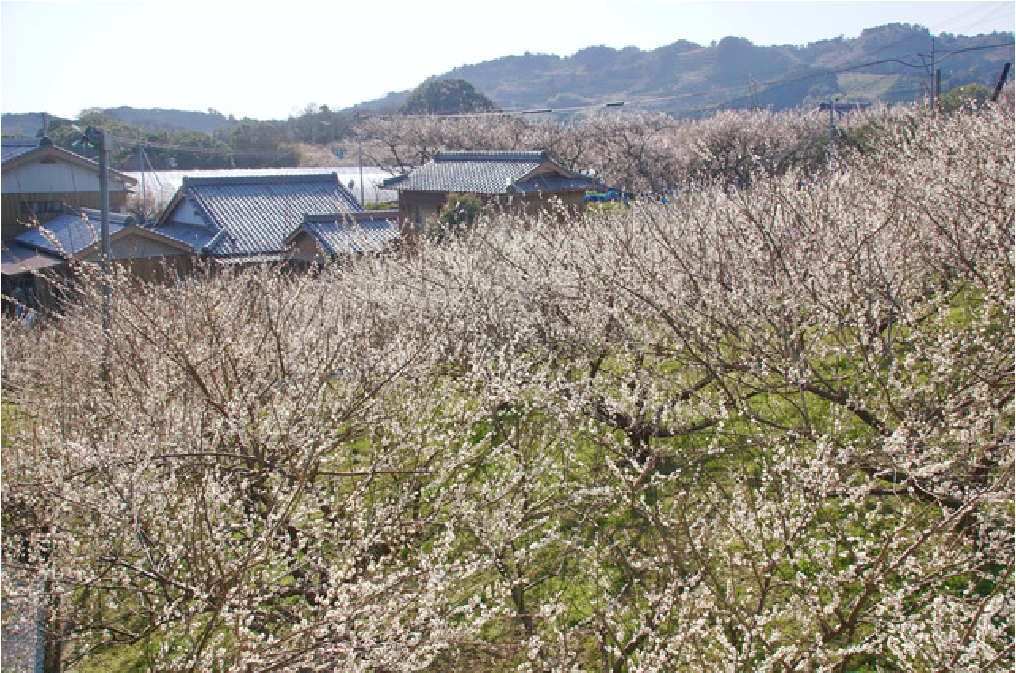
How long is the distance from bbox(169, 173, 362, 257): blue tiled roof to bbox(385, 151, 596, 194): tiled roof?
9.37ft

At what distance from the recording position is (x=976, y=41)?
283 ft

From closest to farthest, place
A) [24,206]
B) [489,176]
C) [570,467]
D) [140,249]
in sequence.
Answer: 1. [570,467]
2. [140,249]
3. [24,206]
4. [489,176]

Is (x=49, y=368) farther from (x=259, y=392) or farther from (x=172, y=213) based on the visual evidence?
(x=172, y=213)

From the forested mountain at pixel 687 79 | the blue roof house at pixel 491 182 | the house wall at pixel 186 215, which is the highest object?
the forested mountain at pixel 687 79

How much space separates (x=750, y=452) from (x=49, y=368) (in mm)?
7833

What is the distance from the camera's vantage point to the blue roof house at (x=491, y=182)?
2400 centimetres

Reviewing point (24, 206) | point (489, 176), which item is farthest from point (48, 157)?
point (489, 176)

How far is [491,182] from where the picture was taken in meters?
25.0

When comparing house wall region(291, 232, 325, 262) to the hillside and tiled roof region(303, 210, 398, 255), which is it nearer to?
tiled roof region(303, 210, 398, 255)

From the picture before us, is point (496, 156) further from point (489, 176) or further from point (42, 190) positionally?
point (42, 190)

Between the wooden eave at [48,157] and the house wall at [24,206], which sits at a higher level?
the wooden eave at [48,157]

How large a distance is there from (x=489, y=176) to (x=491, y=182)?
65 cm

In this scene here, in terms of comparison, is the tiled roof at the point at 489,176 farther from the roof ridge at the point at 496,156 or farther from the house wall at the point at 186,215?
the house wall at the point at 186,215

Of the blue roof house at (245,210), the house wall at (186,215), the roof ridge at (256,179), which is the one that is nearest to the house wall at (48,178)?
the blue roof house at (245,210)
